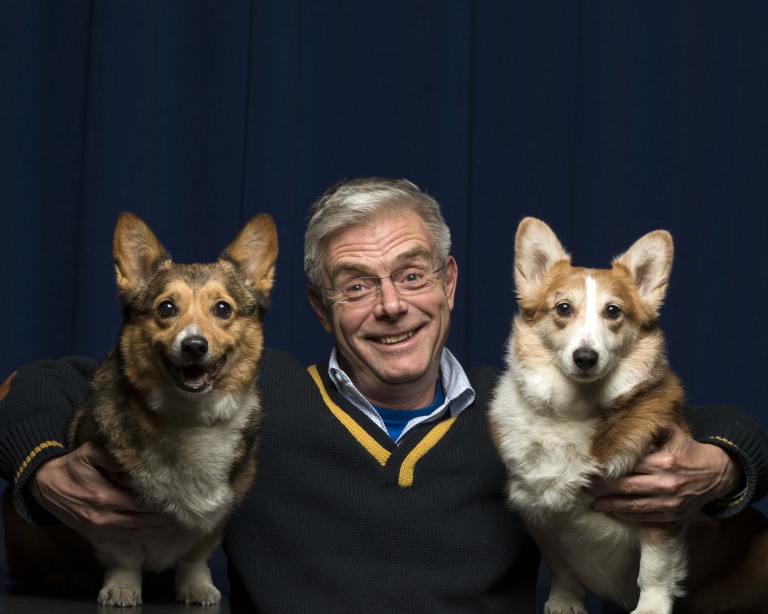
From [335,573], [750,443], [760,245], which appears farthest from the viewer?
[760,245]

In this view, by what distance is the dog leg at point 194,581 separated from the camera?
2383mm

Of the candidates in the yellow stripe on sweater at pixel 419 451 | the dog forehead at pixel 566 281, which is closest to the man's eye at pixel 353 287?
the yellow stripe on sweater at pixel 419 451

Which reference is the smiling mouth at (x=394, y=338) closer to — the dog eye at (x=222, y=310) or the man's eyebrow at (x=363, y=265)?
the man's eyebrow at (x=363, y=265)

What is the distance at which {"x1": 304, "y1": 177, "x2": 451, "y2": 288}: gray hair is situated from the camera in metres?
2.64

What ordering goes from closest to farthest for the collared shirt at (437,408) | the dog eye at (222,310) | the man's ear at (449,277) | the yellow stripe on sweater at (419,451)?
the dog eye at (222,310)
the yellow stripe on sweater at (419,451)
the collared shirt at (437,408)
the man's ear at (449,277)

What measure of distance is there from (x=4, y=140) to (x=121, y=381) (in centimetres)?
168

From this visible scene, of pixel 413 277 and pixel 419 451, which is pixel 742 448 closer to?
pixel 419 451

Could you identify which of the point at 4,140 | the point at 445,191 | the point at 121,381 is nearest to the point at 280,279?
the point at 445,191

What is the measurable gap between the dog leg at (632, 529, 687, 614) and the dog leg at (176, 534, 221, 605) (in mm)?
986

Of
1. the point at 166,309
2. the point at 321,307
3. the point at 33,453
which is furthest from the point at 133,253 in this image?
the point at 321,307

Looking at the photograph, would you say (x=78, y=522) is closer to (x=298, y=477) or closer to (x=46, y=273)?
(x=298, y=477)

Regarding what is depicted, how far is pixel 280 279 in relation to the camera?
351cm

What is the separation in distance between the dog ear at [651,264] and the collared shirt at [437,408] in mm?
525

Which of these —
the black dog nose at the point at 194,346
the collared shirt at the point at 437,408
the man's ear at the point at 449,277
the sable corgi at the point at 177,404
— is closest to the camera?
the black dog nose at the point at 194,346
